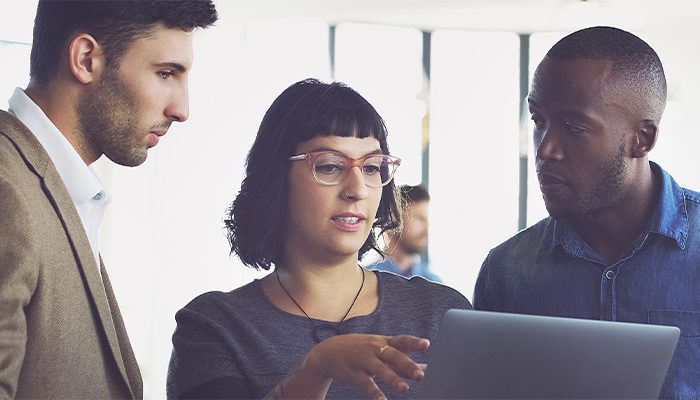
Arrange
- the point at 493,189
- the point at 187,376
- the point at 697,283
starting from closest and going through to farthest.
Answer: the point at 187,376 < the point at 697,283 < the point at 493,189

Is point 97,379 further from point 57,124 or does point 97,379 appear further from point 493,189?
point 493,189

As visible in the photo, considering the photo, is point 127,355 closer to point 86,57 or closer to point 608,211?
point 86,57

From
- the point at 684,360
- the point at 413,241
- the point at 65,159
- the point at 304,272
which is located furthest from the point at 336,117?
the point at 413,241

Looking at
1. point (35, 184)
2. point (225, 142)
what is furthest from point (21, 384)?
point (225, 142)

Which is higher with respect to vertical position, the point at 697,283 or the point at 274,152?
the point at 274,152

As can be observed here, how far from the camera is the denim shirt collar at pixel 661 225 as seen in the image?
1928mm

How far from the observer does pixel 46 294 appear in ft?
4.83

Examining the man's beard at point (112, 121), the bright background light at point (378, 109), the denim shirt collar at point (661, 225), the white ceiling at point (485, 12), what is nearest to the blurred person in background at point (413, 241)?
the bright background light at point (378, 109)

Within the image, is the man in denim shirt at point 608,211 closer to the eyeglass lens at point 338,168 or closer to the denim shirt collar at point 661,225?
the denim shirt collar at point 661,225

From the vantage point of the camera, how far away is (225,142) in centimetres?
595

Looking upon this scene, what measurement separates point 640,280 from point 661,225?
127 mm

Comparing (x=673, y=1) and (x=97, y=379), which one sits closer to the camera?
(x=97, y=379)

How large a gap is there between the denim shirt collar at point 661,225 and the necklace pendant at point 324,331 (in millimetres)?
524

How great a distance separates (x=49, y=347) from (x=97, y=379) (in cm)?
12
